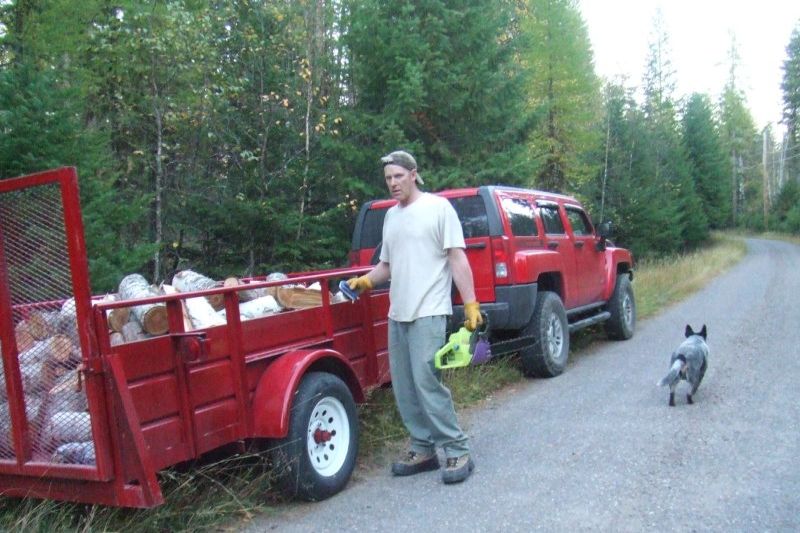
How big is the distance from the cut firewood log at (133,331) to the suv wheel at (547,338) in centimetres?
436

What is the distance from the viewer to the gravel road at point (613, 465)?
394 cm

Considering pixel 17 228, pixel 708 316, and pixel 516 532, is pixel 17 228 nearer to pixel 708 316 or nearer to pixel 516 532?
pixel 516 532

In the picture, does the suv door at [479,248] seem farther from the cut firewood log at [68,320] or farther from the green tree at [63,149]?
the cut firewood log at [68,320]

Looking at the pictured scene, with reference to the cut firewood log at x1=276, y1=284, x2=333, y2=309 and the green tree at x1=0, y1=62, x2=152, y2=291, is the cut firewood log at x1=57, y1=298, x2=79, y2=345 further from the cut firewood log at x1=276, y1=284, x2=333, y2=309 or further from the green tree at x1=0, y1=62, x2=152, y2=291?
the green tree at x1=0, y1=62, x2=152, y2=291

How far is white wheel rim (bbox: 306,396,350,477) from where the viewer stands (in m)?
4.33

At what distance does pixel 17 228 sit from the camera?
139 inches

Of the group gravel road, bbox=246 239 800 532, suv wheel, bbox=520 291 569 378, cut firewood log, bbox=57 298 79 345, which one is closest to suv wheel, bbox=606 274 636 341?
gravel road, bbox=246 239 800 532

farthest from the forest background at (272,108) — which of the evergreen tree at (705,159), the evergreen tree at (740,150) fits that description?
the evergreen tree at (740,150)

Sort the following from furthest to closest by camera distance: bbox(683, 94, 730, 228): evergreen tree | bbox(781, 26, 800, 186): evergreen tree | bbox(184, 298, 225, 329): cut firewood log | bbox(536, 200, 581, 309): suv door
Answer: bbox(781, 26, 800, 186): evergreen tree → bbox(683, 94, 730, 228): evergreen tree → bbox(536, 200, 581, 309): suv door → bbox(184, 298, 225, 329): cut firewood log

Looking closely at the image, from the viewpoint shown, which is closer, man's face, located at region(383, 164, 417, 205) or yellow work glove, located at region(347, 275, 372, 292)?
man's face, located at region(383, 164, 417, 205)

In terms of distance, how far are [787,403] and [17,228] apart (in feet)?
19.9

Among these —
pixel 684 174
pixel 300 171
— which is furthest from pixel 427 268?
pixel 684 174

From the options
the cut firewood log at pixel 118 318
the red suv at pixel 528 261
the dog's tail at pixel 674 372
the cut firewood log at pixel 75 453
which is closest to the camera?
the cut firewood log at pixel 75 453

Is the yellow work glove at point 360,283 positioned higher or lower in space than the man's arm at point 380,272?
lower
